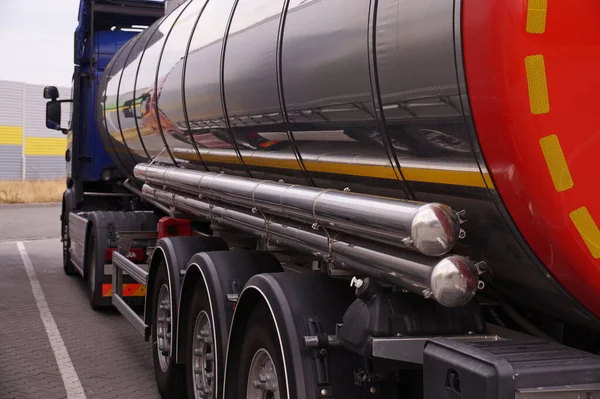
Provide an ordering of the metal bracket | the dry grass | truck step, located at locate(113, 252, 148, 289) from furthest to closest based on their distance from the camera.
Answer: the dry grass
truck step, located at locate(113, 252, 148, 289)
the metal bracket

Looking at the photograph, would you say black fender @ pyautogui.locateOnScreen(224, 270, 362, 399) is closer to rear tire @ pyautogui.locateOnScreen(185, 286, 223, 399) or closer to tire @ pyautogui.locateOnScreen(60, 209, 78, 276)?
rear tire @ pyautogui.locateOnScreen(185, 286, 223, 399)

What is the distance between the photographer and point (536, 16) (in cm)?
273

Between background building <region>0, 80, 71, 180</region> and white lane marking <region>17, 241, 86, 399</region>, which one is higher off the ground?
background building <region>0, 80, 71, 180</region>

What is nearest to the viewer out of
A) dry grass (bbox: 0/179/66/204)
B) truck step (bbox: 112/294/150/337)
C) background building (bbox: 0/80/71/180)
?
truck step (bbox: 112/294/150/337)

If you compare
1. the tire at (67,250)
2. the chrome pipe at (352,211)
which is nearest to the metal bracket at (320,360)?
the chrome pipe at (352,211)

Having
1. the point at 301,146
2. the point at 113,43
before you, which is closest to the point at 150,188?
the point at 301,146

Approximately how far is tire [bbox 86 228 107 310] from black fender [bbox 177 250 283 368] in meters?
5.23

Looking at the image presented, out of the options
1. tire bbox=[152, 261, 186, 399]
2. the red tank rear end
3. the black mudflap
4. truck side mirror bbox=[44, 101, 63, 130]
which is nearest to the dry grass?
truck side mirror bbox=[44, 101, 63, 130]

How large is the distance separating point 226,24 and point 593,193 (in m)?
3.36

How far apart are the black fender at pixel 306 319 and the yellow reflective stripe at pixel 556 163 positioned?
1.48m

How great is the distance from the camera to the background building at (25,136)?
46219mm

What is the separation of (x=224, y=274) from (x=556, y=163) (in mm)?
2904

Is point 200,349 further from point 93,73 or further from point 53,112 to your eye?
point 53,112

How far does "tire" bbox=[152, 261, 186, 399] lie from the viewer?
21.7ft
